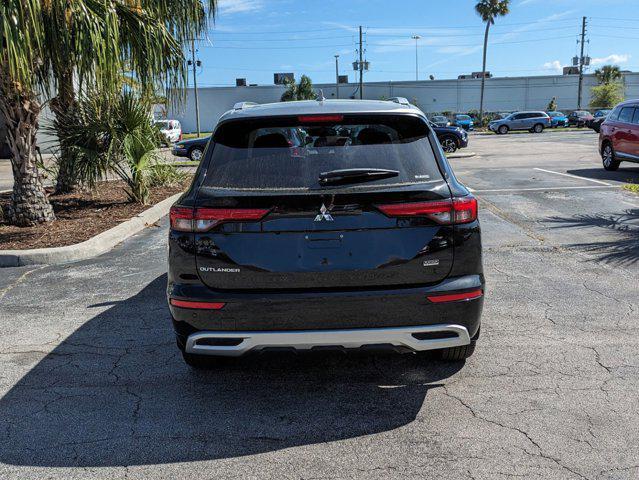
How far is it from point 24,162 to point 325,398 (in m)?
7.35

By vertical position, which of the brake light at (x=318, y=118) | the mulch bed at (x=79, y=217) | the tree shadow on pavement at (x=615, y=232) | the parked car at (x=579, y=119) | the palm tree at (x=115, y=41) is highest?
the palm tree at (x=115, y=41)

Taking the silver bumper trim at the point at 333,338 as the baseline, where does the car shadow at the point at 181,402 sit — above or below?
below

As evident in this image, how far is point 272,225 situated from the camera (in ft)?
11.4

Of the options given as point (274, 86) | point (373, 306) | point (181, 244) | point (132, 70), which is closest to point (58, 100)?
point (132, 70)

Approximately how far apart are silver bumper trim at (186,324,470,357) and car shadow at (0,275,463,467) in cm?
18

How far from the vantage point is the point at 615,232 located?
8562 mm

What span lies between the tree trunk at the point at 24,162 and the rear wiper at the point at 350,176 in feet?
23.5

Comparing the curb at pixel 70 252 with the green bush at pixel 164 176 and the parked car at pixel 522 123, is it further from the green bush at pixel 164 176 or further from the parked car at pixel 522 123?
the parked car at pixel 522 123

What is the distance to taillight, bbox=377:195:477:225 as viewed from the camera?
11.4ft

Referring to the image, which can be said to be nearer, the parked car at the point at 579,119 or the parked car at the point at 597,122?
the parked car at the point at 597,122

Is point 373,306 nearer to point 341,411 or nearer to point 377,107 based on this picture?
point 341,411

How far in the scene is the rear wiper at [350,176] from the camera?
3553mm

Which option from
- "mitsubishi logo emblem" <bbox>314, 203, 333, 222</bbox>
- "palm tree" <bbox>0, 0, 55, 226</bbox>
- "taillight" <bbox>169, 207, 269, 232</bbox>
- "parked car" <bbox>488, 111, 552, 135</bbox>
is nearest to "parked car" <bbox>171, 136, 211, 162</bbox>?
"palm tree" <bbox>0, 0, 55, 226</bbox>

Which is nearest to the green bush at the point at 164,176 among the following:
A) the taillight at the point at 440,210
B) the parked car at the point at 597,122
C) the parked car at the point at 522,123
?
the taillight at the point at 440,210
